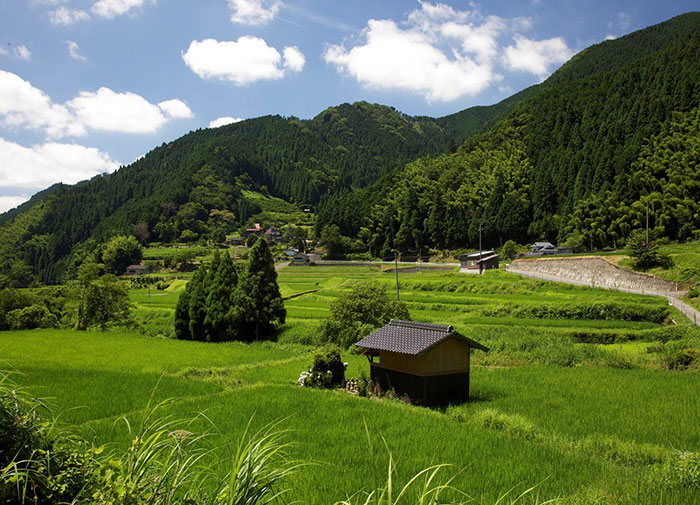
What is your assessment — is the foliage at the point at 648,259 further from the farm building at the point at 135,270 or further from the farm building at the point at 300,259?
the farm building at the point at 135,270

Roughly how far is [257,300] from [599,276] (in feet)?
90.6

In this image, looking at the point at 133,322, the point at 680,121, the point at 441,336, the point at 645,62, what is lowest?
the point at 133,322

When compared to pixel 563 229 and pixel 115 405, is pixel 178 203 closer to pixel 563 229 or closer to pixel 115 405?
pixel 563 229

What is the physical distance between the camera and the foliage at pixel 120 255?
80.0m

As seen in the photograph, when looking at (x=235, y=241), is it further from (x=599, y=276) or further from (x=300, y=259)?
(x=599, y=276)

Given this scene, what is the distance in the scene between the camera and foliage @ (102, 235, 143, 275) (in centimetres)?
8000

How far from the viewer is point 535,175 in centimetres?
7538

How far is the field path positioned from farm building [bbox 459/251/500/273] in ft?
8.88

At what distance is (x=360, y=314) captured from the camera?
78.3ft

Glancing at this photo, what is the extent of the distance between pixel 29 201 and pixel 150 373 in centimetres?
20142

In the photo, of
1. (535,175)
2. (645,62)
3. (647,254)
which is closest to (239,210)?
(535,175)

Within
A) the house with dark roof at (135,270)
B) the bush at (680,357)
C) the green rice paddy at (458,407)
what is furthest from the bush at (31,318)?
the house with dark roof at (135,270)

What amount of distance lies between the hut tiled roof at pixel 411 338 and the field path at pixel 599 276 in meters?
17.9

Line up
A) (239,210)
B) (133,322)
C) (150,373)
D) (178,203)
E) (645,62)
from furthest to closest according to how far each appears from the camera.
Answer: (239,210) → (178,203) → (645,62) → (133,322) → (150,373)
